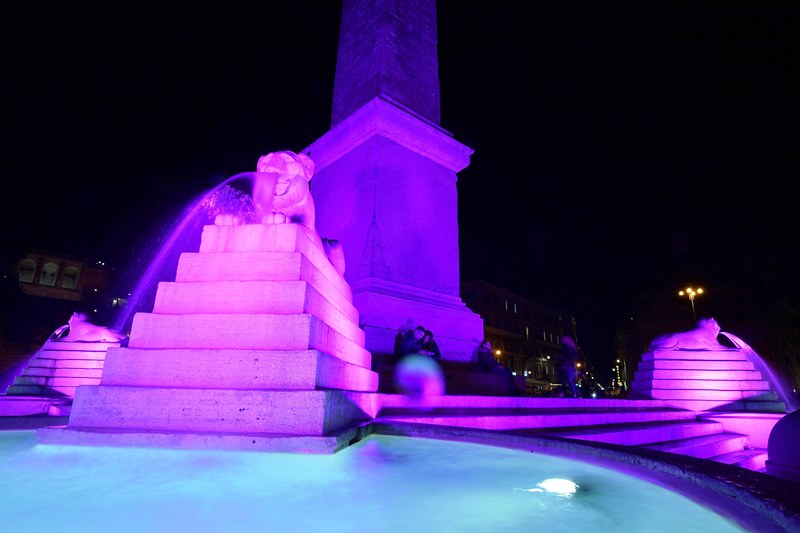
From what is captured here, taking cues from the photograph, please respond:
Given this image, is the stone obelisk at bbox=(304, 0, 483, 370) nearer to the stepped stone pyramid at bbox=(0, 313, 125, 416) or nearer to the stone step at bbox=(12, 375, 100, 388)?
the stepped stone pyramid at bbox=(0, 313, 125, 416)

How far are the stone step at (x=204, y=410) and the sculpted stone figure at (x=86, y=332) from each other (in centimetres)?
611

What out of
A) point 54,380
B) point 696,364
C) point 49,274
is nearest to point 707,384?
point 696,364

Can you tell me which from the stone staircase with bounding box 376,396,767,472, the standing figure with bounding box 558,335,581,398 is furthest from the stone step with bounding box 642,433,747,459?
the standing figure with bounding box 558,335,581,398

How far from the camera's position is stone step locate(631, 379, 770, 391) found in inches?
374

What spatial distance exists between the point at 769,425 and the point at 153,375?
10.7 metres

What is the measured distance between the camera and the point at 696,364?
9922mm

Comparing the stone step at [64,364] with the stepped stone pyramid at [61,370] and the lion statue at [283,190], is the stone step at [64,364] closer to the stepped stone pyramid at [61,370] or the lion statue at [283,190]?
the stepped stone pyramid at [61,370]

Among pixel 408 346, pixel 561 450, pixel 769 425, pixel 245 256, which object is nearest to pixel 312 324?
pixel 245 256

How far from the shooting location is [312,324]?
406cm

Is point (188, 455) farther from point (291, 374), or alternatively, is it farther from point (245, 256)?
point (245, 256)

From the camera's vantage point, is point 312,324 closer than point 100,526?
No

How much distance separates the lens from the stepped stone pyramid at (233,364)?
11.2 feet

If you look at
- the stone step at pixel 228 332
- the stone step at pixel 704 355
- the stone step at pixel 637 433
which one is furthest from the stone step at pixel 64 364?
the stone step at pixel 704 355

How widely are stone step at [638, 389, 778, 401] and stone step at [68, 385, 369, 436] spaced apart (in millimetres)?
9318
